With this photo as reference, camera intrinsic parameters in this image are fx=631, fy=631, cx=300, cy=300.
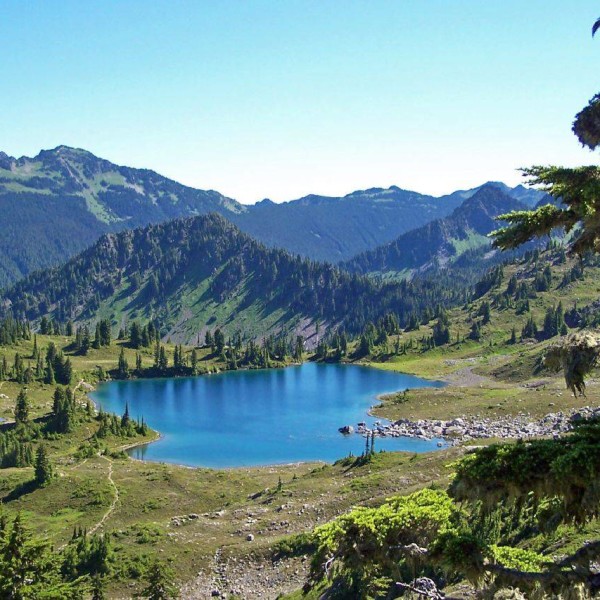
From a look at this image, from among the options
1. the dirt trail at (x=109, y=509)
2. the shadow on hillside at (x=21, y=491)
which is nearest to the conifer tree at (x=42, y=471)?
the shadow on hillside at (x=21, y=491)

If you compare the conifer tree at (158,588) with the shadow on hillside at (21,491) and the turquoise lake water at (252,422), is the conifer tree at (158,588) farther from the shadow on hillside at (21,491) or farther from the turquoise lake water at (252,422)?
the turquoise lake water at (252,422)

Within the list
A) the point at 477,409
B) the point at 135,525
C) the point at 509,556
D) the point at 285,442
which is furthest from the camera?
the point at 477,409

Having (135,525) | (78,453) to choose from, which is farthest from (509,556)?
(78,453)

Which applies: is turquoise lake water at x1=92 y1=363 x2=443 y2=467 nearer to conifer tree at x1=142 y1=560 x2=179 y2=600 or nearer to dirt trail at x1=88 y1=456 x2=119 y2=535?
dirt trail at x1=88 y1=456 x2=119 y2=535

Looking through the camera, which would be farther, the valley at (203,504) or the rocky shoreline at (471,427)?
the rocky shoreline at (471,427)

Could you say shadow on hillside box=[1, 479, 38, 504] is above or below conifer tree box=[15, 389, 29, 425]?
below

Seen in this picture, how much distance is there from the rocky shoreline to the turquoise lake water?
397 centimetres

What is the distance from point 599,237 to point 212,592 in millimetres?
52024

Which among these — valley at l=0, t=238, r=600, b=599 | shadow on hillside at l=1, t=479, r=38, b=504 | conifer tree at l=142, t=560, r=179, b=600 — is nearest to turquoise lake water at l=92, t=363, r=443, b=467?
valley at l=0, t=238, r=600, b=599

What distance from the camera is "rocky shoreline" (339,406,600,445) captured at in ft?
387

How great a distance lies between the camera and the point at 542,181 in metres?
16.3

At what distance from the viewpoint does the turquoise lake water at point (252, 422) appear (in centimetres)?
12138

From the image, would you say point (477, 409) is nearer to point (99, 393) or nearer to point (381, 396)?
point (381, 396)

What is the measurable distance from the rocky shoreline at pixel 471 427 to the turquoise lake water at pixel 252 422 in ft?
13.0
